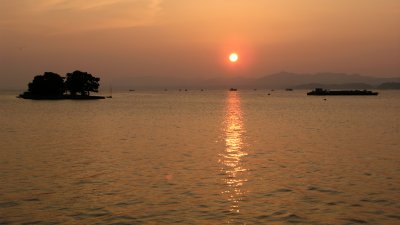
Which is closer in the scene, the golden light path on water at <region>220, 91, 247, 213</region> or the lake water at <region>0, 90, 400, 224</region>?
the lake water at <region>0, 90, 400, 224</region>

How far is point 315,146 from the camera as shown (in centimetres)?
4703

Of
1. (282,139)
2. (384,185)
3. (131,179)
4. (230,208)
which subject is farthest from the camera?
(282,139)

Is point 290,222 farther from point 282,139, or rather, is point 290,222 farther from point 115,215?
point 282,139

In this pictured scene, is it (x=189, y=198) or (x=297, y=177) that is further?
(x=297, y=177)

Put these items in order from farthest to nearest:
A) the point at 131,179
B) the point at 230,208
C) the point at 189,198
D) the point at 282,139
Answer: the point at 282,139
the point at 131,179
the point at 189,198
the point at 230,208

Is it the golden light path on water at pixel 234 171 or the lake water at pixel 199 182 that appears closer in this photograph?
the lake water at pixel 199 182

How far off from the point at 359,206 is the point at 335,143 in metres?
28.8

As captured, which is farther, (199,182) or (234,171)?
(234,171)

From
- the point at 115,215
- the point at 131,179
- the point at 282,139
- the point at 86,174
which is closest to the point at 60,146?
the point at 86,174

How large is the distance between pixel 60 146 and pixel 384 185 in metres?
32.0

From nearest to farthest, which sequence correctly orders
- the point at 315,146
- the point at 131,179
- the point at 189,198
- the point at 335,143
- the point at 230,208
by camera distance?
the point at 230,208 → the point at 189,198 → the point at 131,179 → the point at 315,146 → the point at 335,143

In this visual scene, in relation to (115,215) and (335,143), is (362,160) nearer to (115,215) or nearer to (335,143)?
(335,143)

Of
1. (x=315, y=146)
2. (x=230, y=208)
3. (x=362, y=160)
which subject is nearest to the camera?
(x=230, y=208)

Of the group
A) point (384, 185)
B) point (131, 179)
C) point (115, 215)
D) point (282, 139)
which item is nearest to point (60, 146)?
point (131, 179)
